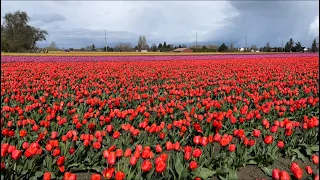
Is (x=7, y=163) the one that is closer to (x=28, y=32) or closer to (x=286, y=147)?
(x=286, y=147)

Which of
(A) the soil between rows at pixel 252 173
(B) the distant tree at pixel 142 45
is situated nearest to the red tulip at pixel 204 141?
(A) the soil between rows at pixel 252 173

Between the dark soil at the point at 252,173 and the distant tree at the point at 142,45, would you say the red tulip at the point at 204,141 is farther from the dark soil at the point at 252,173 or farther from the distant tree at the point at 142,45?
the distant tree at the point at 142,45

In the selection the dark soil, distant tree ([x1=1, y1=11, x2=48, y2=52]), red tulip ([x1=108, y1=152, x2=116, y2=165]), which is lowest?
the dark soil

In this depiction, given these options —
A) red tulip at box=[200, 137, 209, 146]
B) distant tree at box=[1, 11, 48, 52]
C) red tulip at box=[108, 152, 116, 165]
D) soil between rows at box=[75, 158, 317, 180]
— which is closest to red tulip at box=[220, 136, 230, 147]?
red tulip at box=[200, 137, 209, 146]

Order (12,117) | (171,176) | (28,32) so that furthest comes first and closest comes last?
(28,32) < (12,117) < (171,176)

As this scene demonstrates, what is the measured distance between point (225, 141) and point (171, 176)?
0.76 m

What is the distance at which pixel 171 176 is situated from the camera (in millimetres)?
3568

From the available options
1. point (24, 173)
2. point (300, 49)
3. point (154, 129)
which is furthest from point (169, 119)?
point (300, 49)

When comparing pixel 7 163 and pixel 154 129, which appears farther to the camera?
pixel 154 129

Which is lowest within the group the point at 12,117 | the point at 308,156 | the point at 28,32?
the point at 308,156

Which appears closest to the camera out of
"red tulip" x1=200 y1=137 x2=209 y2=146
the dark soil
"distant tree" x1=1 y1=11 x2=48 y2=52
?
"red tulip" x1=200 y1=137 x2=209 y2=146

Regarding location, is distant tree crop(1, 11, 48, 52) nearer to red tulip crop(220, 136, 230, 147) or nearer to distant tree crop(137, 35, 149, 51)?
distant tree crop(137, 35, 149, 51)

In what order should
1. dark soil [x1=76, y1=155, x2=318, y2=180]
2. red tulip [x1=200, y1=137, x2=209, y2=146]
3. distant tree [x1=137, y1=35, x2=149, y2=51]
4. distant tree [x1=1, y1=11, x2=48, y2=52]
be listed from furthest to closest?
distant tree [x1=137, y1=35, x2=149, y2=51]
distant tree [x1=1, y1=11, x2=48, y2=52]
dark soil [x1=76, y1=155, x2=318, y2=180]
red tulip [x1=200, y1=137, x2=209, y2=146]

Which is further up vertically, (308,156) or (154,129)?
(154,129)
